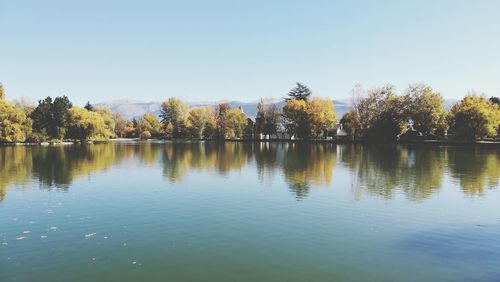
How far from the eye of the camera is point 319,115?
105m

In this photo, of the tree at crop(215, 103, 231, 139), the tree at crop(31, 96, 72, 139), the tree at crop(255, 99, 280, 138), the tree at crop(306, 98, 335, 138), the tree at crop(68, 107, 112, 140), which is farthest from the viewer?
the tree at crop(215, 103, 231, 139)

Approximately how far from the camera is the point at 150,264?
454 inches

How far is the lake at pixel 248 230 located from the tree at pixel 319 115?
76504 millimetres

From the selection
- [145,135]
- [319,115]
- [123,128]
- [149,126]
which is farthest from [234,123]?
[123,128]

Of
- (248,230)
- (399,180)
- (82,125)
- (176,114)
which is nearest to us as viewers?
(248,230)

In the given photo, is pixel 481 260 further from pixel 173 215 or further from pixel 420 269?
pixel 173 215

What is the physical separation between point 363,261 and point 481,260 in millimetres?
3674

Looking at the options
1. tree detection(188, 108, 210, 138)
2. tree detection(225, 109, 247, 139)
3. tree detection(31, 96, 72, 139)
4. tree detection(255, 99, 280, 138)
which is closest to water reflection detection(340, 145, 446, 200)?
tree detection(31, 96, 72, 139)

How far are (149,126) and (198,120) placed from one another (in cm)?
2758

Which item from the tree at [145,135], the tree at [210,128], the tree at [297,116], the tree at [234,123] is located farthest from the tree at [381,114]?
the tree at [145,135]

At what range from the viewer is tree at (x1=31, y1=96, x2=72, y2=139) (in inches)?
3684

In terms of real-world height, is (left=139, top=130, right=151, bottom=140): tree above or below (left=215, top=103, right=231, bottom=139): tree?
below

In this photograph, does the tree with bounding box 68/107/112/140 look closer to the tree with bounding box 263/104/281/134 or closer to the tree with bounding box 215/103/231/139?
the tree with bounding box 215/103/231/139

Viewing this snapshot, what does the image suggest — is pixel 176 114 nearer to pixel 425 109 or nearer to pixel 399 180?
pixel 425 109
